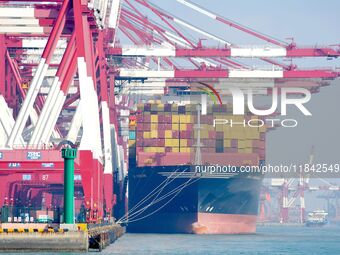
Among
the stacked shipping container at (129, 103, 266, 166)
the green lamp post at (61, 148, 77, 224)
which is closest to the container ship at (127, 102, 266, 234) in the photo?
the stacked shipping container at (129, 103, 266, 166)

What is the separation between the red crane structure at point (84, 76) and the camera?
205ft

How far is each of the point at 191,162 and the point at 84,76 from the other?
100ft

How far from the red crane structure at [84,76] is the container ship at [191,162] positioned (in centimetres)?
256

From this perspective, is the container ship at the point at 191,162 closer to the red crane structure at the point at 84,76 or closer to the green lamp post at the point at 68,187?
the red crane structure at the point at 84,76

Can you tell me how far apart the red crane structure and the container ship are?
2560 millimetres

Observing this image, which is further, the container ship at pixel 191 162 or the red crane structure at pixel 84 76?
the container ship at pixel 191 162

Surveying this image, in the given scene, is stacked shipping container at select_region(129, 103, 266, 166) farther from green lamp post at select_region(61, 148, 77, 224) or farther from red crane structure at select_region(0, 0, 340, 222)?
green lamp post at select_region(61, 148, 77, 224)

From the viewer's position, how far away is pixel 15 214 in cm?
6912

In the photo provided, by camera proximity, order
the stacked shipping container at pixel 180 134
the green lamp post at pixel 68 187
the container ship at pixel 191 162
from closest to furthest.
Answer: the green lamp post at pixel 68 187
the container ship at pixel 191 162
the stacked shipping container at pixel 180 134

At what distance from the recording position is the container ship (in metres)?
91.9

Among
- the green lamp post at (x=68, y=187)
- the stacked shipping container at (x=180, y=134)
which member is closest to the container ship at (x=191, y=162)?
the stacked shipping container at (x=180, y=134)

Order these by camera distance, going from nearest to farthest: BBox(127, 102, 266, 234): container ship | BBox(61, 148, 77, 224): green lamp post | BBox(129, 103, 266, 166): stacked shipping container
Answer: BBox(61, 148, 77, 224): green lamp post < BBox(127, 102, 266, 234): container ship < BBox(129, 103, 266, 166): stacked shipping container

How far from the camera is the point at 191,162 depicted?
3625 inches

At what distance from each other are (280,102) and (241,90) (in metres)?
4.62
